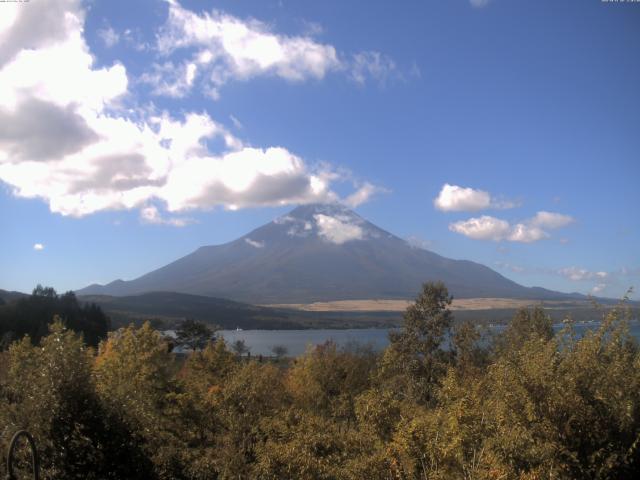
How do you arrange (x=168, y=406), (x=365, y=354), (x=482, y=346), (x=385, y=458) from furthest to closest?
(x=365, y=354), (x=482, y=346), (x=168, y=406), (x=385, y=458)

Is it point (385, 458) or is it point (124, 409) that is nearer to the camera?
point (385, 458)

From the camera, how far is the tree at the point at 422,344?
3083 cm

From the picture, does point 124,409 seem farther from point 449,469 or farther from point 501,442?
point 501,442

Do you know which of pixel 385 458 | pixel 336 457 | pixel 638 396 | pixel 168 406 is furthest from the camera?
pixel 168 406

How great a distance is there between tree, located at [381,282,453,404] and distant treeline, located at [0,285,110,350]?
56337mm

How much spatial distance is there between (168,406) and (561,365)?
1399 centimetres

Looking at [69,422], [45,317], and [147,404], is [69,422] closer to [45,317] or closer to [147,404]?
[147,404]

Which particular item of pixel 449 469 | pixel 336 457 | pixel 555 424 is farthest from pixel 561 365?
pixel 336 457

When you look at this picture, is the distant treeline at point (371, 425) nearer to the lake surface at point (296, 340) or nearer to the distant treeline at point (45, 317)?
the lake surface at point (296, 340)

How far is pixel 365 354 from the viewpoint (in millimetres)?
53969

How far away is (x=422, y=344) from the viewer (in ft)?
109

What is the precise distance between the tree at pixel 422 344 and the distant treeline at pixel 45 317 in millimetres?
56337

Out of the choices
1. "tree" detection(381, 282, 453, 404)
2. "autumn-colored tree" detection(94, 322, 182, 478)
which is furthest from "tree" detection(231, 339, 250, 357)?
"autumn-colored tree" detection(94, 322, 182, 478)

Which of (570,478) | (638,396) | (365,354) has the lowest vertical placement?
(365,354)
